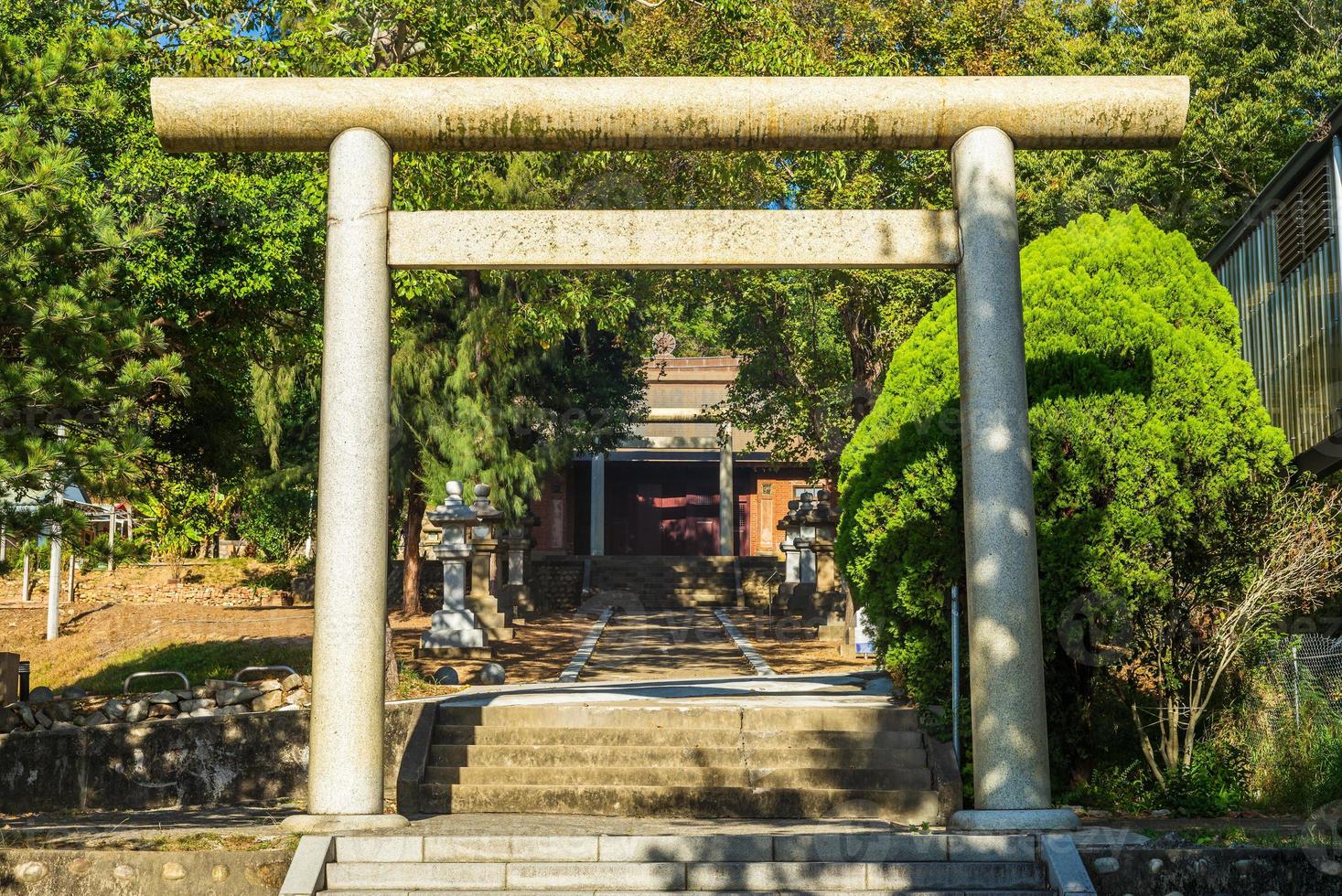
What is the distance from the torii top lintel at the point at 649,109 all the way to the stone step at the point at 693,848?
13.0ft

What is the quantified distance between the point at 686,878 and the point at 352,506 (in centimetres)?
276

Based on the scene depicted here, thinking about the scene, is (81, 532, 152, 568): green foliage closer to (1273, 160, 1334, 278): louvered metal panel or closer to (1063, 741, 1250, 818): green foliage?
(1063, 741, 1250, 818): green foliage

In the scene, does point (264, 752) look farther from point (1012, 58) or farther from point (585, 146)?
point (1012, 58)

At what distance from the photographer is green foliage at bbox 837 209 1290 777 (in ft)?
29.0

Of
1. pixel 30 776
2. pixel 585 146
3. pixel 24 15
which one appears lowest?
pixel 30 776

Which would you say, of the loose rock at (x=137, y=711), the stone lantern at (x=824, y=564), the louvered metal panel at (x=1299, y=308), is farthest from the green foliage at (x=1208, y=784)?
the stone lantern at (x=824, y=564)

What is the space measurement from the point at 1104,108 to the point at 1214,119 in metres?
10.8

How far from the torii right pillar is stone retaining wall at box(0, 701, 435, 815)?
5.23 meters

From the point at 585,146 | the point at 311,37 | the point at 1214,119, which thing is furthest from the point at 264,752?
the point at 1214,119

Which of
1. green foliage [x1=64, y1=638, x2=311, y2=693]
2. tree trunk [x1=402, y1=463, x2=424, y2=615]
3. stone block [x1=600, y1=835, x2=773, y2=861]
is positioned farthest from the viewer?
tree trunk [x1=402, y1=463, x2=424, y2=615]

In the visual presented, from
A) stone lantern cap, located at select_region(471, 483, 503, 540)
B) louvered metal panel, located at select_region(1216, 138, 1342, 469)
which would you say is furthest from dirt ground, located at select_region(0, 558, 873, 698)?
louvered metal panel, located at select_region(1216, 138, 1342, 469)

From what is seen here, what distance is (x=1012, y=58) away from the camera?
19141 mm

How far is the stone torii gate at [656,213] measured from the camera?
7379 millimetres

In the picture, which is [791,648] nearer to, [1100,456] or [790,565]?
[790,565]
